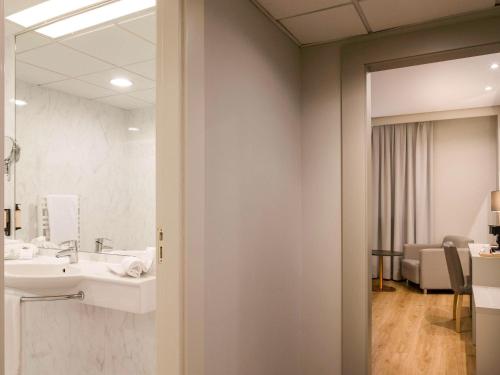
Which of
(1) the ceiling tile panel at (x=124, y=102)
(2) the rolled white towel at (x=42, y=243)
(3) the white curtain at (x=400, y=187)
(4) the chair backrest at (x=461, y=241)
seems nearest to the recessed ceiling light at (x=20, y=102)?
(1) the ceiling tile panel at (x=124, y=102)

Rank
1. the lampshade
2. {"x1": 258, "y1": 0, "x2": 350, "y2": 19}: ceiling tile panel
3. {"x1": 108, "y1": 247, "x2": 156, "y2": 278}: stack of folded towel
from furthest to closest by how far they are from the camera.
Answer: the lampshade → {"x1": 108, "y1": 247, "x2": 156, "y2": 278}: stack of folded towel → {"x1": 258, "y1": 0, "x2": 350, "y2": 19}: ceiling tile panel

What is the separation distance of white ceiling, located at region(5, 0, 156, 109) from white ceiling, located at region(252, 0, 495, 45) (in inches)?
30.6

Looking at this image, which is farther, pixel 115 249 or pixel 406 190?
pixel 406 190

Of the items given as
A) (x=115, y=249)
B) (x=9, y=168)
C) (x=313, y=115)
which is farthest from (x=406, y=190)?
(x=9, y=168)

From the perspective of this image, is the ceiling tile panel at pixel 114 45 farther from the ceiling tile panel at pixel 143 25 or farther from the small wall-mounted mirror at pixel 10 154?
the small wall-mounted mirror at pixel 10 154

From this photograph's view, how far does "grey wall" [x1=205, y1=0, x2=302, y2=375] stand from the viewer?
159cm

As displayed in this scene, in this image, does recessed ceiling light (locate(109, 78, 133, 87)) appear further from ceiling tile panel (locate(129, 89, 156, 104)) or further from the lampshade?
the lampshade

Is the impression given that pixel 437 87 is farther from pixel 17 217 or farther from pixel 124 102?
pixel 17 217

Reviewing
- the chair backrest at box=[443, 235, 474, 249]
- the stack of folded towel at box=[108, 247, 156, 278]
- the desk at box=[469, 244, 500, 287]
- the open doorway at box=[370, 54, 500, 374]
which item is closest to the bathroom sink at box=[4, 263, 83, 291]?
the stack of folded towel at box=[108, 247, 156, 278]

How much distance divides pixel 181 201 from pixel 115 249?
143cm

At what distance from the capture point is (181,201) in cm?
143

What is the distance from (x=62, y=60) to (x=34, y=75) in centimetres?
33

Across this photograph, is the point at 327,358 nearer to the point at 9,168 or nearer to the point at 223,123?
the point at 223,123

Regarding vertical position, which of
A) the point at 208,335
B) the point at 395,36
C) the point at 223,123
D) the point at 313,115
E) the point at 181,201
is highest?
the point at 395,36
